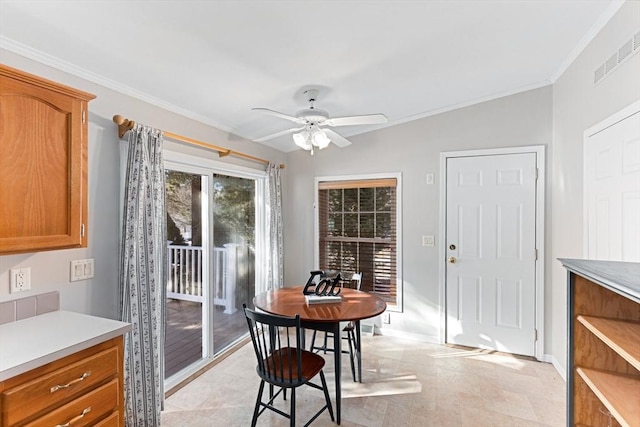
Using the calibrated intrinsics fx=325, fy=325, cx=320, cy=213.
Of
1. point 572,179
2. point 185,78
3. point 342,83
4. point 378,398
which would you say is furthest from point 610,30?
point 378,398

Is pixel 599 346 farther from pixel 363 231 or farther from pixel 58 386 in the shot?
pixel 363 231

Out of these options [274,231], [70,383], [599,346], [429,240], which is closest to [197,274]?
[274,231]

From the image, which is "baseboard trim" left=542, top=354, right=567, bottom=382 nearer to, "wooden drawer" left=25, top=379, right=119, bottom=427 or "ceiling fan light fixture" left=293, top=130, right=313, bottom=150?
"ceiling fan light fixture" left=293, top=130, right=313, bottom=150

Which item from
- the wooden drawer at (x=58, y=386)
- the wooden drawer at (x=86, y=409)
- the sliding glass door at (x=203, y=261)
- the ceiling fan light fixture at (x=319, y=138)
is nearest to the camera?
the wooden drawer at (x=58, y=386)

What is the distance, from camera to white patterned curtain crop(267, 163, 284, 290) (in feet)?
12.6

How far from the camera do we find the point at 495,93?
3248 mm

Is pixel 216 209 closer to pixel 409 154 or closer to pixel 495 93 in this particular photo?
pixel 409 154

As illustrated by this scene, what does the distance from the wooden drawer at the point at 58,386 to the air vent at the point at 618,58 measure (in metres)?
3.12

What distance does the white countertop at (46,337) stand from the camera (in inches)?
A: 46.9

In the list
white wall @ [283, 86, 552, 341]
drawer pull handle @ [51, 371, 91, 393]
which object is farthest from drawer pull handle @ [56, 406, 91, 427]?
white wall @ [283, 86, 552, 341]

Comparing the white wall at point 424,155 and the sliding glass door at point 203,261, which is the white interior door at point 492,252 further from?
the sliding glass door at point 203,261

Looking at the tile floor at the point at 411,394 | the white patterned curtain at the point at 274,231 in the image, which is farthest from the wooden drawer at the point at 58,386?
the white patterned curtain at the point at 274,231

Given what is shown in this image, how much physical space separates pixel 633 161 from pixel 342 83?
6.19 ft

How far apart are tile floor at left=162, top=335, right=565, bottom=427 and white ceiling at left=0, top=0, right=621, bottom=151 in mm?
2295
